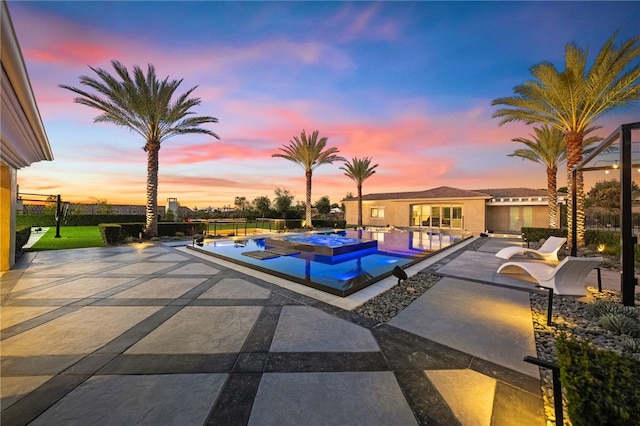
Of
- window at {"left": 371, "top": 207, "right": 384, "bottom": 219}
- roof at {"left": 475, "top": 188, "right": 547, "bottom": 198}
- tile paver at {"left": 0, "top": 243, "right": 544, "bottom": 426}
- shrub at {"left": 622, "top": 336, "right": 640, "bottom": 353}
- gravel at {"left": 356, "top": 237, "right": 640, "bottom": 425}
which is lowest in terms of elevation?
gravel at {"left": 356, "top": 237, "right": 640, "bottom": 425}

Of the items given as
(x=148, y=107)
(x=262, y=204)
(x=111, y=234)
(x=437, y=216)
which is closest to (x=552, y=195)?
(x=437, y=216)

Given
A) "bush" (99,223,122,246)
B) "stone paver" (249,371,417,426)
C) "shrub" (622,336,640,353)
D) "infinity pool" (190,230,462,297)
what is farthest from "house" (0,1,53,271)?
"shrub" (622,336,640,353)

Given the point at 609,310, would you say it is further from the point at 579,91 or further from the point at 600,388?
the point at 579,91

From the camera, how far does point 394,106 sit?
1486cm

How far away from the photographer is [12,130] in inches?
192

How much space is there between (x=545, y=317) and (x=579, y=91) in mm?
11847

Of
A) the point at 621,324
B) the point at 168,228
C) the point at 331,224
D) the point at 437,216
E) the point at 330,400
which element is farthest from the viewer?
the point at 331,224

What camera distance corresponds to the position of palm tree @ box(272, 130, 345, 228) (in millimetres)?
21922

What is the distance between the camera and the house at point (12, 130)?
2.86 meters

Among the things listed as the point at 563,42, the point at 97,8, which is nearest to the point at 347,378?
the point at 97,8

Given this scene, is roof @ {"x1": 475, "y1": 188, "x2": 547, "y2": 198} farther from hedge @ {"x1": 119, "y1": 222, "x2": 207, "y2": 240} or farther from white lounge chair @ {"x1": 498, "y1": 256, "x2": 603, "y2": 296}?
hedge @ {"x1": 119, "y1": 222, "x2": 207, "y2": 240}

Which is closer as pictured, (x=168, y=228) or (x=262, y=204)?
(x=168, y=228)

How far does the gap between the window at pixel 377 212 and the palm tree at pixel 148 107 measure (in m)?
20.0

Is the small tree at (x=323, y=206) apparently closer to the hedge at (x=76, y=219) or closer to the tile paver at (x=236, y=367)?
the hedge at (x=76, y=219)
